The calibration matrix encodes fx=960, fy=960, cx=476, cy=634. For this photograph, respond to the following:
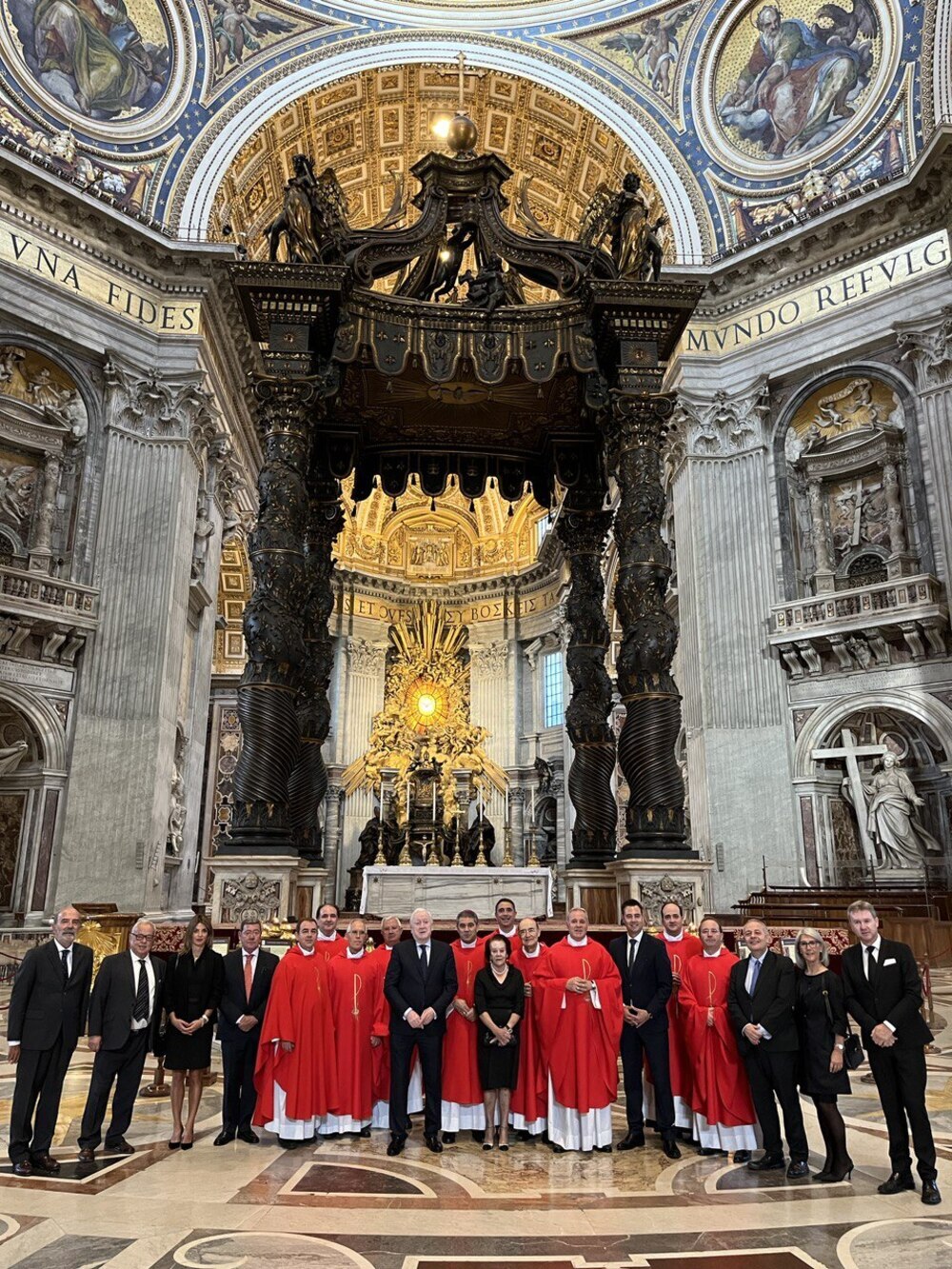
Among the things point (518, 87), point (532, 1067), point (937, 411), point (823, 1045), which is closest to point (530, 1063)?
point (532, 1067)

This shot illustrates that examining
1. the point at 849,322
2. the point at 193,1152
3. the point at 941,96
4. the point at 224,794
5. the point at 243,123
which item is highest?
the point at 243,123

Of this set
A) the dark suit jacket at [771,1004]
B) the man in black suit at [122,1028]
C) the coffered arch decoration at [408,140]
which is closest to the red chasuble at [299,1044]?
the man in black suit at [122,1028]

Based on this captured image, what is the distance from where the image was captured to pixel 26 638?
44.6ft

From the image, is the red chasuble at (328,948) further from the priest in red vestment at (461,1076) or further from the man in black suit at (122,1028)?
→ the man in black suit at (122,1028)

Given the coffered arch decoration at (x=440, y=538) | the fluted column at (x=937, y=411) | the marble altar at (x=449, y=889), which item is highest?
the coffered arch decoration at (x=440, y=538)

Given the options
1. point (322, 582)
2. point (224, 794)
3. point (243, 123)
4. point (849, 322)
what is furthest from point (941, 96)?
point (224, 794)

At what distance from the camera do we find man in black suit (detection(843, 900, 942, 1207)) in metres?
3.67

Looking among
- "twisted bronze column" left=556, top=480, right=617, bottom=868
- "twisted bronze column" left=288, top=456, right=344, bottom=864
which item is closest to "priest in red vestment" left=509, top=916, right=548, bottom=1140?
"twisted bronze column" left=288, top=456, right=344, bottom=864

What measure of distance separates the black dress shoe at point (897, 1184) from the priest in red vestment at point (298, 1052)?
2418mm

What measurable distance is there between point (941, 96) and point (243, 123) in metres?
11.6

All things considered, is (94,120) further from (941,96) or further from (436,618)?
(436,618)

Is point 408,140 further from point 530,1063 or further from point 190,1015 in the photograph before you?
point 530,1063

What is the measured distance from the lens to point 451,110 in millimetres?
19578

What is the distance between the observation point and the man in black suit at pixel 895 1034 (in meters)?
3.67
